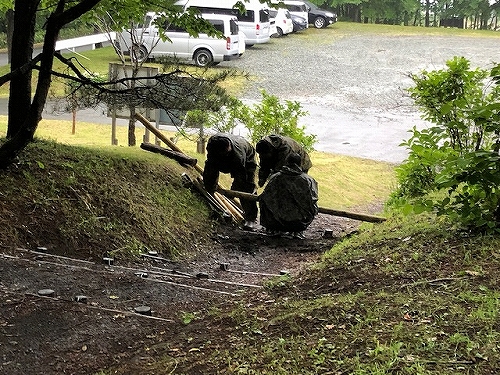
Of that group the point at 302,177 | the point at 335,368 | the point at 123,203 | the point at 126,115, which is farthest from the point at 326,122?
the point at 335,368

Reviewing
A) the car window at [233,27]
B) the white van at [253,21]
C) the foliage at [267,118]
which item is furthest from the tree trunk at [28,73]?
the white van at [253,21]

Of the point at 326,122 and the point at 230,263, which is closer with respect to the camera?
the point at 230,263

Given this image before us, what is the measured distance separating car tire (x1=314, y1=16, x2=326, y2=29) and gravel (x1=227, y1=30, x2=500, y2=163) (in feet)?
3.93

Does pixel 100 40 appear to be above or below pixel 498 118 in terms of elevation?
above

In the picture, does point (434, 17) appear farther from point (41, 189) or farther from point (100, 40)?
point (41, 189)

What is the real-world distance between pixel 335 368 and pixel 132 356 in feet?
5.23

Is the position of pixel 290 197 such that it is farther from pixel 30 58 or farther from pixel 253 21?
pixel 253 21

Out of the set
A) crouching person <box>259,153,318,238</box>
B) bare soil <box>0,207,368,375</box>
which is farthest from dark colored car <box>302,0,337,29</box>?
bare soil <box>0,207,368,375</box>

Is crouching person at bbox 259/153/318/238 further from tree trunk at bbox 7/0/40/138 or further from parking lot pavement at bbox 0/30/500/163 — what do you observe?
parking lot pavement at bbox 0/30/500/163

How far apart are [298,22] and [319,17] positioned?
6.74 feet

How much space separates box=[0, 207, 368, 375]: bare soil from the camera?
167 inches

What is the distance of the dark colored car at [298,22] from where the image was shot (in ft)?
105

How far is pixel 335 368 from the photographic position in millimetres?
3180

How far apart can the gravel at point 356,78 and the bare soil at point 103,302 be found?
10.1 m
